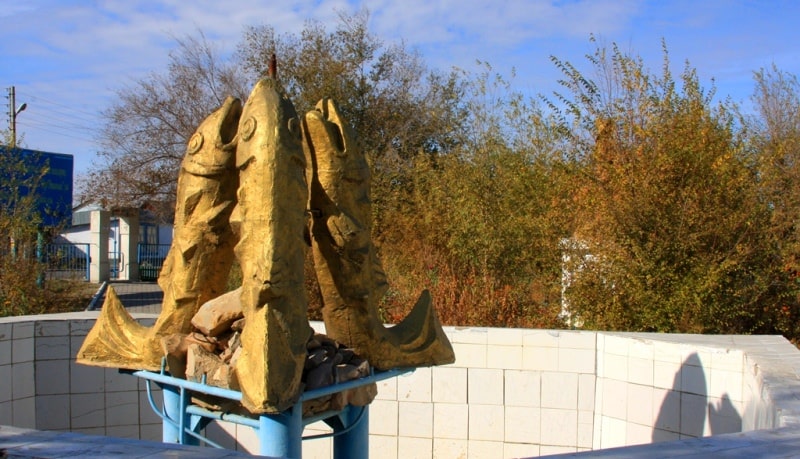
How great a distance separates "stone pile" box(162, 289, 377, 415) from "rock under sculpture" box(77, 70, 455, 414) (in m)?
0.03

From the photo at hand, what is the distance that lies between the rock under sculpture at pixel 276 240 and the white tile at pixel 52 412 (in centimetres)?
168

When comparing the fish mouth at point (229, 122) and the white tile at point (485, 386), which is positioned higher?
the fish mouth at point (229, 122)

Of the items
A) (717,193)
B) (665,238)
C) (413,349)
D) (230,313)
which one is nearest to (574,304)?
(665,238)

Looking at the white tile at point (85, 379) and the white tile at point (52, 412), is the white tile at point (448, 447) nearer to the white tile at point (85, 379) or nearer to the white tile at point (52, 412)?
the white tile at point (85, 379)

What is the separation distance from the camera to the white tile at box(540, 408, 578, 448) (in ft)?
17.3

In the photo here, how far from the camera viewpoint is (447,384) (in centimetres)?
543

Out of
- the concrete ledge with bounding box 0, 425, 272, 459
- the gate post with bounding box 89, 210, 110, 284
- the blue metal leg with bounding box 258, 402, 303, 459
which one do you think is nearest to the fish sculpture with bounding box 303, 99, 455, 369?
the blue metal leg with bounding box 258, 402, 303, 459

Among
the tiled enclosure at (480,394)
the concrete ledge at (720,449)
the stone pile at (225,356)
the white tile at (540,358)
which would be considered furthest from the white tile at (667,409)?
the stone pile at (225,356)

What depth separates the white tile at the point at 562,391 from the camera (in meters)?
5.28

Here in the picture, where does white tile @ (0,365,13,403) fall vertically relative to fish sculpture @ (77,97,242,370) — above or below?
below

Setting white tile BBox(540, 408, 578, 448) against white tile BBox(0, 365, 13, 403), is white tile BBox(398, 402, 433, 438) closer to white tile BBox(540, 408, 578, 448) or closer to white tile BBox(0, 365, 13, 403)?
white tile BBox(540, 408, 578, 448)

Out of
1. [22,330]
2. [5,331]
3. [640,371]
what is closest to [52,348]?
[22,330]

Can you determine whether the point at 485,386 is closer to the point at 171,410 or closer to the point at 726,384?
the point at 726,384

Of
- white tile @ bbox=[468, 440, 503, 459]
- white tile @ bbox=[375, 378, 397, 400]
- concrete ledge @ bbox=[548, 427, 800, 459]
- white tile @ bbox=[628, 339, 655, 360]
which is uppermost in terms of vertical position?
concrete ledge @ bbox=[548, 427, 800, 459]
